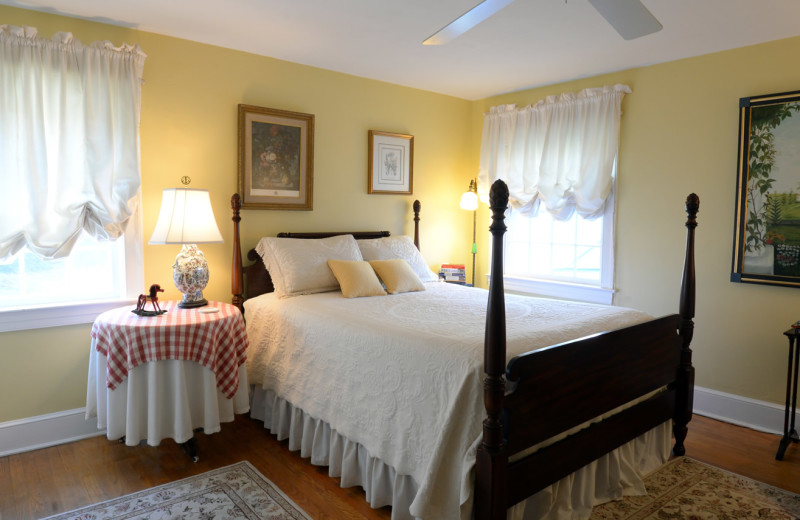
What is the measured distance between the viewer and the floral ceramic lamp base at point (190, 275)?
2.96 meters

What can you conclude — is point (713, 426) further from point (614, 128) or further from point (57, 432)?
point (57, 432)

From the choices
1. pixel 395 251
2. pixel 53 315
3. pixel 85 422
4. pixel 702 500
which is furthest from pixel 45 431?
pixel 702 500

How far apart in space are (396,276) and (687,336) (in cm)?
179

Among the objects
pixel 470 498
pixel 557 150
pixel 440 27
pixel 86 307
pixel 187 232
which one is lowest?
pixel 470 498

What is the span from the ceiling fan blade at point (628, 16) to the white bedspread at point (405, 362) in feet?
4.28

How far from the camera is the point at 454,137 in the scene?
4879 millimetres

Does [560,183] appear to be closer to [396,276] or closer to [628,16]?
[396,276]

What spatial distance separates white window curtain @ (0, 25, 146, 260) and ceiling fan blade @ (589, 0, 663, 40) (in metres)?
2.56

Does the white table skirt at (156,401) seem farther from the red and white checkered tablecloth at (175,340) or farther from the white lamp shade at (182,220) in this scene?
the white lamp shade at (182,220)

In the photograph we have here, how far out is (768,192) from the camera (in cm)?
323

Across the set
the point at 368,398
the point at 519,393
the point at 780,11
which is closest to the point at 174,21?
the point at 368,398

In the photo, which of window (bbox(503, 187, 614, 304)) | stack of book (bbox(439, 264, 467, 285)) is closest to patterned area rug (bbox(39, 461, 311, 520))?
stack of book (bbox(439, 264, 467, 285))

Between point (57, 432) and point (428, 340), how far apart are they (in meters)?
2.30

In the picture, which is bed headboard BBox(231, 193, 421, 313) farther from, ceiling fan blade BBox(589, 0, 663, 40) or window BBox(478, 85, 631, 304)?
ceiling fan blade BBox(589, 0, 663, 40)
